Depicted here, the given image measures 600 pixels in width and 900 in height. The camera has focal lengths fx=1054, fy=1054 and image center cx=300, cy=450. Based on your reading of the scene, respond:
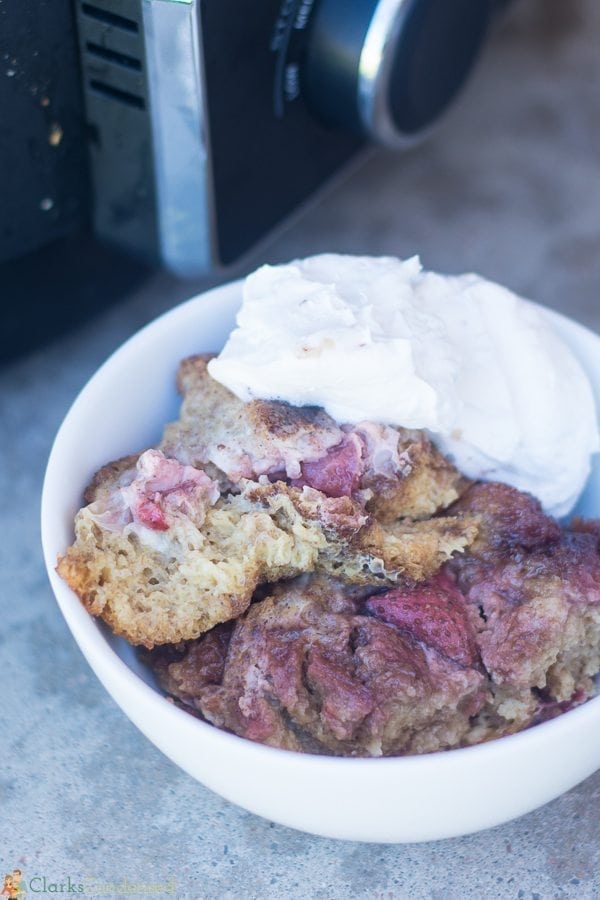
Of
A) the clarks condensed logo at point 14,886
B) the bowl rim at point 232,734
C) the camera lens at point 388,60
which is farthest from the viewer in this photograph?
the camera lens at point 388,60

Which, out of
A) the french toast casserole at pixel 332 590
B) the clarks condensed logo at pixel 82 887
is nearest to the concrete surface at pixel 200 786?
the clarks condensed logo at pixel 82 887

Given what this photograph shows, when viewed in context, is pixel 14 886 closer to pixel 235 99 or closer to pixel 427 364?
pixel 427 364

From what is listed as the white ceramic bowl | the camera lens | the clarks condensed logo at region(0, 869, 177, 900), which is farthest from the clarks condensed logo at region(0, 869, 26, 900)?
the camera lens

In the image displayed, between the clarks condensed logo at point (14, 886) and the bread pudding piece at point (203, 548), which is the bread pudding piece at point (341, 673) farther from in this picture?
the clarks condensed logo at point (14, 886)

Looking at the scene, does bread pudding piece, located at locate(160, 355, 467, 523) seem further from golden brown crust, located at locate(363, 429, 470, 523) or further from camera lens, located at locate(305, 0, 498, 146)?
camera lens, located at locate(305, 0, 498, 146)

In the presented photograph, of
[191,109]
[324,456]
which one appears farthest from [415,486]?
[191,109]

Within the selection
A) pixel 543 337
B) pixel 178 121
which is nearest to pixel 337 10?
pixel 178 121
